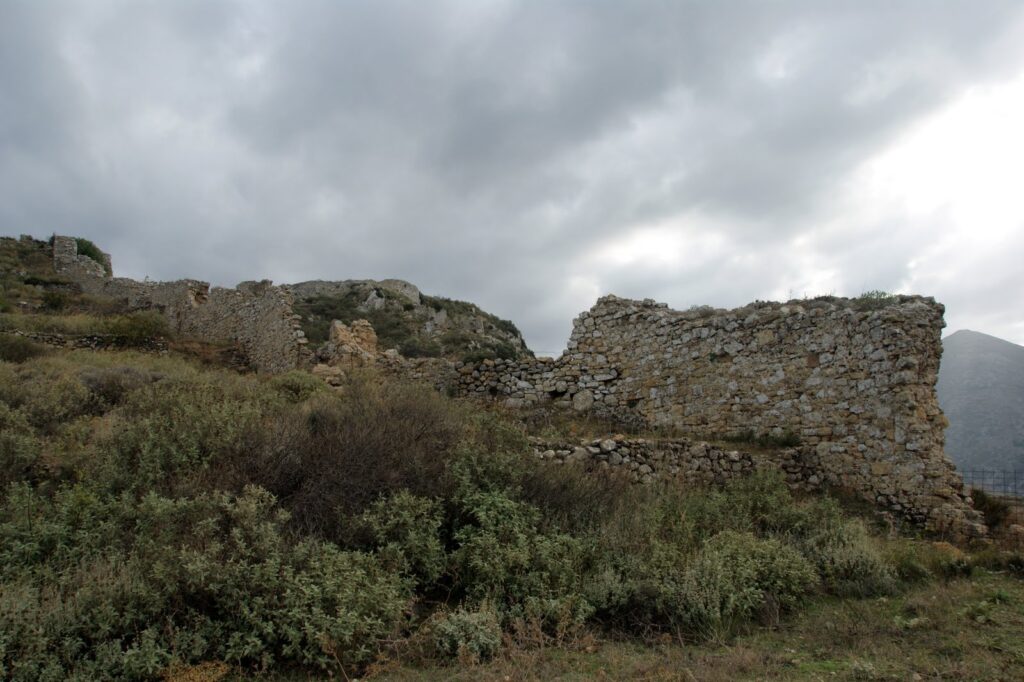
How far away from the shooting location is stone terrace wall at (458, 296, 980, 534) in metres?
8.72

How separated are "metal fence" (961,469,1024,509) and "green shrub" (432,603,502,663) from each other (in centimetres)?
907

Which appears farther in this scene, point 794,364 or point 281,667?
point 794,364

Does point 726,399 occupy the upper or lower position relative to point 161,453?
upper

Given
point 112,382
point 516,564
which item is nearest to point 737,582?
point 516,564

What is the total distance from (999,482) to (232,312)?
2009 centimetres

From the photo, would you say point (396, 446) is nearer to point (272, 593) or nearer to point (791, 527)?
point (272, 593)

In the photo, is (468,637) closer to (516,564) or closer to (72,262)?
(516,564)

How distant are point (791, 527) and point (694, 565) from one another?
2.66m

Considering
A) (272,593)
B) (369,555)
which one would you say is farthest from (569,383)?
(272,593)

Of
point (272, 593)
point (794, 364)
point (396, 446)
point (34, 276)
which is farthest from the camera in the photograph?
point (34, 276)

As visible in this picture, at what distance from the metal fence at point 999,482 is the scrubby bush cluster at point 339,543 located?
12.9 feet

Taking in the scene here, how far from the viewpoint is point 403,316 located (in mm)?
28922

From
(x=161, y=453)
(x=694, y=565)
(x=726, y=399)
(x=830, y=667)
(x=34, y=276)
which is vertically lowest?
(x=830, y=667)

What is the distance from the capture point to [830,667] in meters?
4.20
